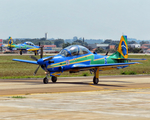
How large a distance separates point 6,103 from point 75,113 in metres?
Answer: 4.00

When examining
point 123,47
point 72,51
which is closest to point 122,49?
point 123,47

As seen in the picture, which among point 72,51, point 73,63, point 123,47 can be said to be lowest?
point 73,63

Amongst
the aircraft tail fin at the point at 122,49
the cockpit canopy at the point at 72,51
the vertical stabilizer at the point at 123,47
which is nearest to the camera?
the cockpit canopy at the point at 72,51

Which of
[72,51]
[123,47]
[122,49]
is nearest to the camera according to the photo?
[72,51]

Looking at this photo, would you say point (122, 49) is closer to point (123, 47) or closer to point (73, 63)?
point (123, 47)

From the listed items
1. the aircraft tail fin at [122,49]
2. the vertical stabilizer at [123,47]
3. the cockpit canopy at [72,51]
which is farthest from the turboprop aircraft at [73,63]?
the vertical stabilizer at [123,47]

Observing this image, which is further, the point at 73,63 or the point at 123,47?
the point at 123,47

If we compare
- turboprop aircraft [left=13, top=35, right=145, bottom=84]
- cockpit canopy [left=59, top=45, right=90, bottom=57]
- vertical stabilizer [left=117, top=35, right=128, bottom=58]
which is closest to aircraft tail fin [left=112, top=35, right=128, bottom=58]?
vertical stabilizer [left=117, top=35, right=128, bottom=58]

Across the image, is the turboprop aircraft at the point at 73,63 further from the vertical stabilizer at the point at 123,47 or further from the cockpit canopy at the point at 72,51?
the vertical stabilizer at the point at 123,47

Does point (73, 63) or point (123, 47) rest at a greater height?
point (123, 47)

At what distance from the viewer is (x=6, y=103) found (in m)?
14.0

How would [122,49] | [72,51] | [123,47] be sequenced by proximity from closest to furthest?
[72,51] → [122,49] → [123,47]

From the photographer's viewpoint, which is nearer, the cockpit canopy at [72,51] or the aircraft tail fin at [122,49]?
the cockpit canopy at [72,51]

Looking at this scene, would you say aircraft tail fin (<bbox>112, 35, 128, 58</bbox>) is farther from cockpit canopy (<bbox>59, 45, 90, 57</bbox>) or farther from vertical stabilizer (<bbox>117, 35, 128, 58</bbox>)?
cockpit canopy (<bbox>59, 45, 90, 57</bbox>)
